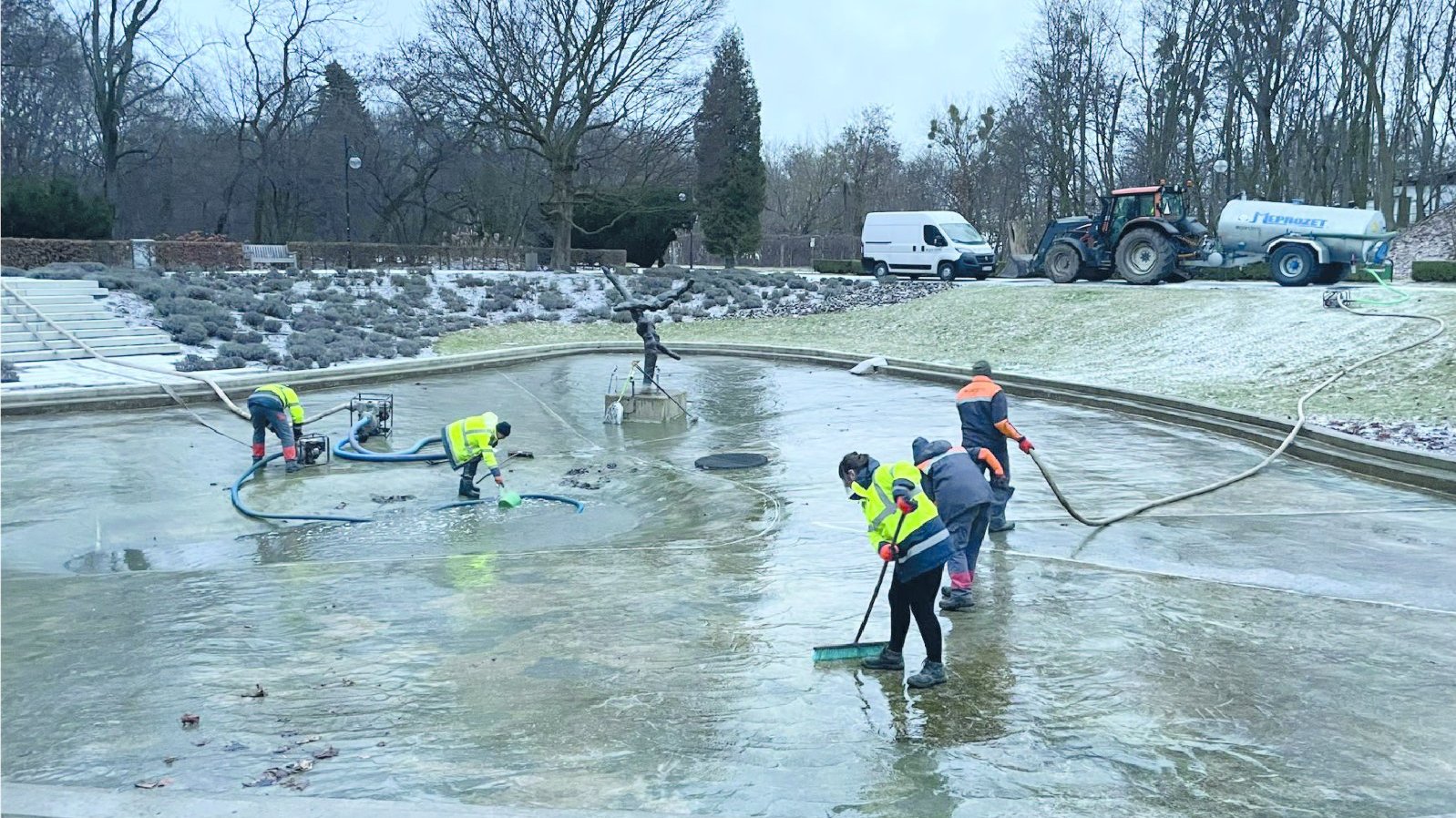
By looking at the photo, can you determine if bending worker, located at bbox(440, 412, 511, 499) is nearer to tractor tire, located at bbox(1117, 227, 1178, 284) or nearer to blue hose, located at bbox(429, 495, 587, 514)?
blue hose, located at bbox(429, 495, 587, 514)

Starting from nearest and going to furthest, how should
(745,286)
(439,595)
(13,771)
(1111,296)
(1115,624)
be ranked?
(13,771), (1115,624), (439,595), (1111,296), (745,286)

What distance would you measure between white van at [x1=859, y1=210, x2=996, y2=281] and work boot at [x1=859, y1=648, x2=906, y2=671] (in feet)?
101

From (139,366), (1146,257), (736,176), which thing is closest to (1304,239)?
(1146,257)

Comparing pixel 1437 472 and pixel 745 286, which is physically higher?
pixel 745 286

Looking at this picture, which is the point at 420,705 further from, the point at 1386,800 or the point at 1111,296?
the point at 1111,296

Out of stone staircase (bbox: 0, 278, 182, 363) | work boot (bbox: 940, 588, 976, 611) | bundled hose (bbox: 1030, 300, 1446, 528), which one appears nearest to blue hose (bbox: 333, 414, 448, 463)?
bundled hose (bbox: 1030, 300, 1446, 528)

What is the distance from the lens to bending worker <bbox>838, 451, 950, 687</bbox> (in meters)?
6.52

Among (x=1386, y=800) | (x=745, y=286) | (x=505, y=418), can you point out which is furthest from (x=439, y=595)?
(x=745, y=286)

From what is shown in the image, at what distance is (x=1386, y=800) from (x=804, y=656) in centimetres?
325

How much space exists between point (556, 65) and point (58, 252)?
663 inches

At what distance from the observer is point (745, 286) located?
3766cm

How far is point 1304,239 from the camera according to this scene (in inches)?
994

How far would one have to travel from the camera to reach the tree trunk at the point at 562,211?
1567 inches

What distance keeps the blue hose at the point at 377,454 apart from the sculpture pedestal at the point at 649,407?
12.3 feet
